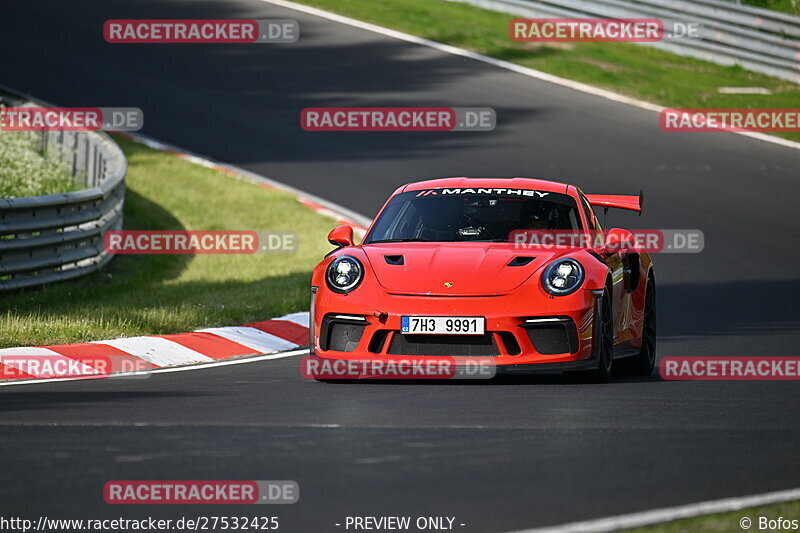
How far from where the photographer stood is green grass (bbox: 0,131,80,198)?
15.7 m

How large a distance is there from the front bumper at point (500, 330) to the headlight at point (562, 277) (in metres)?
0.05

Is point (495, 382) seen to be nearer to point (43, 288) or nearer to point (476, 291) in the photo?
point (476, 291)

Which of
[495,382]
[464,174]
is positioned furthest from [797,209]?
[495,382]

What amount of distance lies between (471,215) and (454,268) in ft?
3.45

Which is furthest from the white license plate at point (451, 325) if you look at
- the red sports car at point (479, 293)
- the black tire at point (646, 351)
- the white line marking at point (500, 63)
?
the white line marking at point (500, 63)

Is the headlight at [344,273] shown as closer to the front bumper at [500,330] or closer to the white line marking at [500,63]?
the front bumper at [500,330]

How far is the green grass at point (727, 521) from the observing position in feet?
15.4

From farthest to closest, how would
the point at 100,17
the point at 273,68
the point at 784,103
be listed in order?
1. the point at 100,17
2. the point at 273,68
3. the point at 784,103

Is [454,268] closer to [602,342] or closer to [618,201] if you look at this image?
[602,342]

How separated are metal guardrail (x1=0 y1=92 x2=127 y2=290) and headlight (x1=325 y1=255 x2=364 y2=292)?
14.8ft

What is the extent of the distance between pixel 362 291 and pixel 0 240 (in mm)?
4926

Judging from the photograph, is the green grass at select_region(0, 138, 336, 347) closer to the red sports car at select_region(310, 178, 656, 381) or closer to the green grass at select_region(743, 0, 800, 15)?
the red sports car at select_region(310, 178, 656, 381)

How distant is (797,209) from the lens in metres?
18.2

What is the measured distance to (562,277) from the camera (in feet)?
27.4
